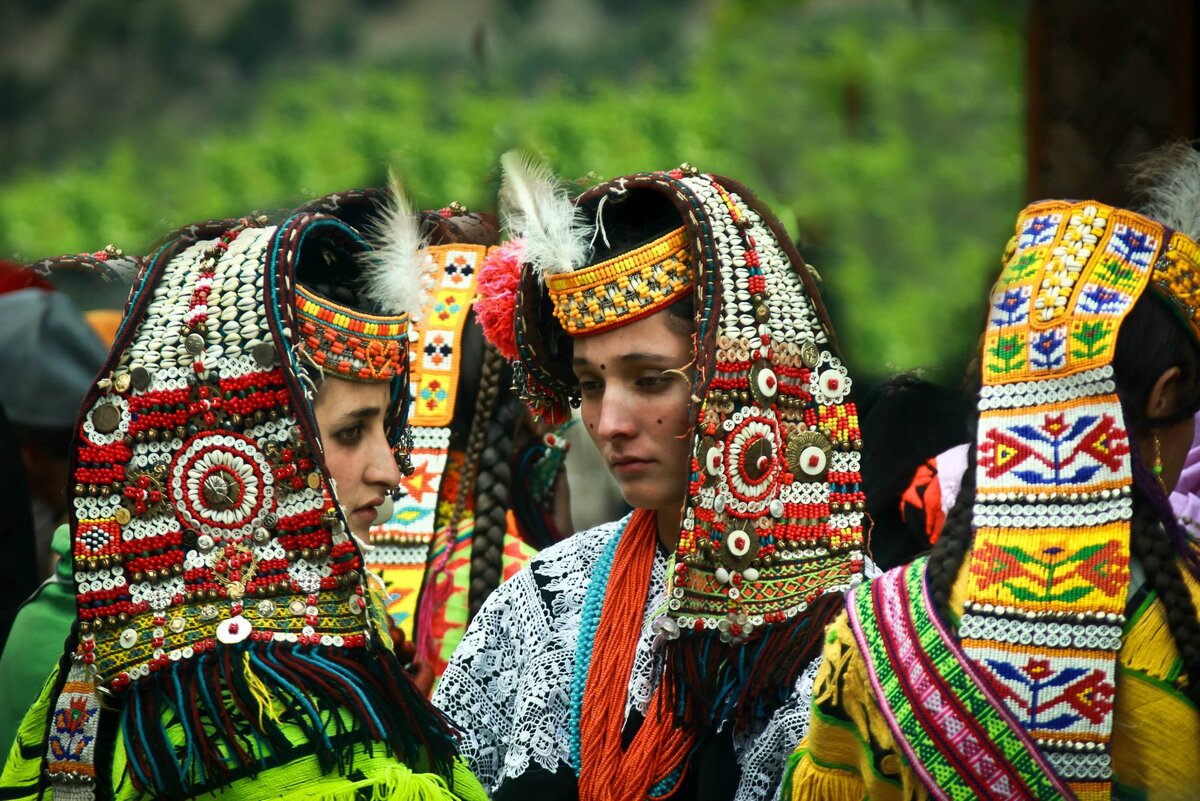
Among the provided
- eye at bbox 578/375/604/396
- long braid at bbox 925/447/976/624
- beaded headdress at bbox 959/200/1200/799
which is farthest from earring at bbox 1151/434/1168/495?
eye at bbox 578/375/604/396

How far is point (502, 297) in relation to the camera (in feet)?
10.7

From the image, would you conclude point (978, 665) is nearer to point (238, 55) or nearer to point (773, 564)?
point (773, 564)

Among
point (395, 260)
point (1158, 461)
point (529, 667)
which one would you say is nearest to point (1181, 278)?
point (1158, 461)

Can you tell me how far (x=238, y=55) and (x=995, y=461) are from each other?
995cm

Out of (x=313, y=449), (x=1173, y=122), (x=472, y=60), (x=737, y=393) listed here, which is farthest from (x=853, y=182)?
(x=313, y=449)

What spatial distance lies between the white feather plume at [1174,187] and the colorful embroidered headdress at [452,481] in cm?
208

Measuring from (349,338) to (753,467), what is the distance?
2.71ft

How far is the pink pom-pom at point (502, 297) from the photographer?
325 cm

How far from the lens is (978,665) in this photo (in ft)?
7.00

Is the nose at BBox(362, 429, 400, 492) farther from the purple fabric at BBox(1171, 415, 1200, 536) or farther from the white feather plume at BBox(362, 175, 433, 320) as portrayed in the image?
the purple fabric at BBox(1171, 415, 1200, 536)

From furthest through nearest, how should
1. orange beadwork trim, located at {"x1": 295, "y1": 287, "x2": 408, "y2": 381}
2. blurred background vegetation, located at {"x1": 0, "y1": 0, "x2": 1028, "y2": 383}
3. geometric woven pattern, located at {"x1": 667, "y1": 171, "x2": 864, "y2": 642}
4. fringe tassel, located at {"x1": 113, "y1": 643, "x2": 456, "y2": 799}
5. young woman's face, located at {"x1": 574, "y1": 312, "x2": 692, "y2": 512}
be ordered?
blurred background vegetation, located at {"x1": 0, "y1": 0, "x2": 1028, "y2": 383} → young woman's face, located at {"x1": 574, "y1": 312, "x2": 692, "y2": 512} → geometric woven pattern, located at {"x1": 667, "y1": 171, "x2": 864, "y2": 642} → orange beadwork trim, located at {"x1": 295, "y1": 287, "x2": 408, "y2": 381} → fringe tassel, located at {"x1": 113, "y1": 643, "x2": 456, "y2": 799}

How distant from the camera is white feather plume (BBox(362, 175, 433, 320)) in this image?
289cm

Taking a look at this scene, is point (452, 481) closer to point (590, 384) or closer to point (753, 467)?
point (590, 384)

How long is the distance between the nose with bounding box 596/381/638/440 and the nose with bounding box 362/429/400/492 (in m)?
0.44
